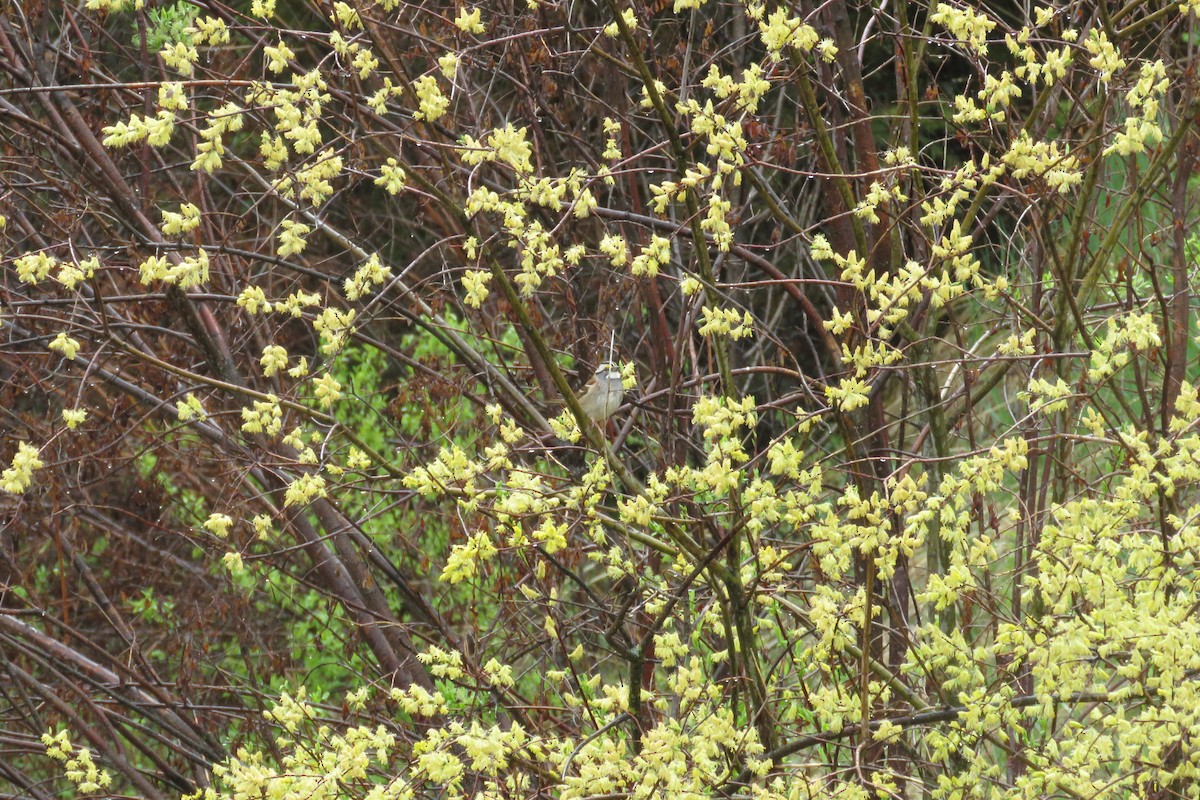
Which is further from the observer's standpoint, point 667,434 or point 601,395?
point 601,395

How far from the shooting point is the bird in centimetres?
477

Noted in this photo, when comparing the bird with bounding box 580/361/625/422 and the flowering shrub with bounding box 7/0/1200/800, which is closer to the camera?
the flowering shrub with bounding box 7/0/1200/800

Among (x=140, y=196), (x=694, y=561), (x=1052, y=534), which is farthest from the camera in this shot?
(x=140, y=196)

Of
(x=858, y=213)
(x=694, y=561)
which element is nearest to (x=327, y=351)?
(x=694, y=561)

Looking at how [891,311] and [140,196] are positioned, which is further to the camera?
[140,196]

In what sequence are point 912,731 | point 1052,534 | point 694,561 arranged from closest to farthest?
point 1052,534
point 694,561
point 912,731

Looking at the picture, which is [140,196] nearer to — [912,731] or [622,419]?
[622,419]

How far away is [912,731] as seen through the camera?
14.2 feet

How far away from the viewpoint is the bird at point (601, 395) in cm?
477

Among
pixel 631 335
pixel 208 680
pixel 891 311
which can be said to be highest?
pixel 891 311

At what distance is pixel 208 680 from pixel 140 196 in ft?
8.51

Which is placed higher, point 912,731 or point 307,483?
point 307,483

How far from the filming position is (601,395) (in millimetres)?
4961

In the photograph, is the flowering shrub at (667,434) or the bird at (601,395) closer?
the flowering shrub at (667,434)
